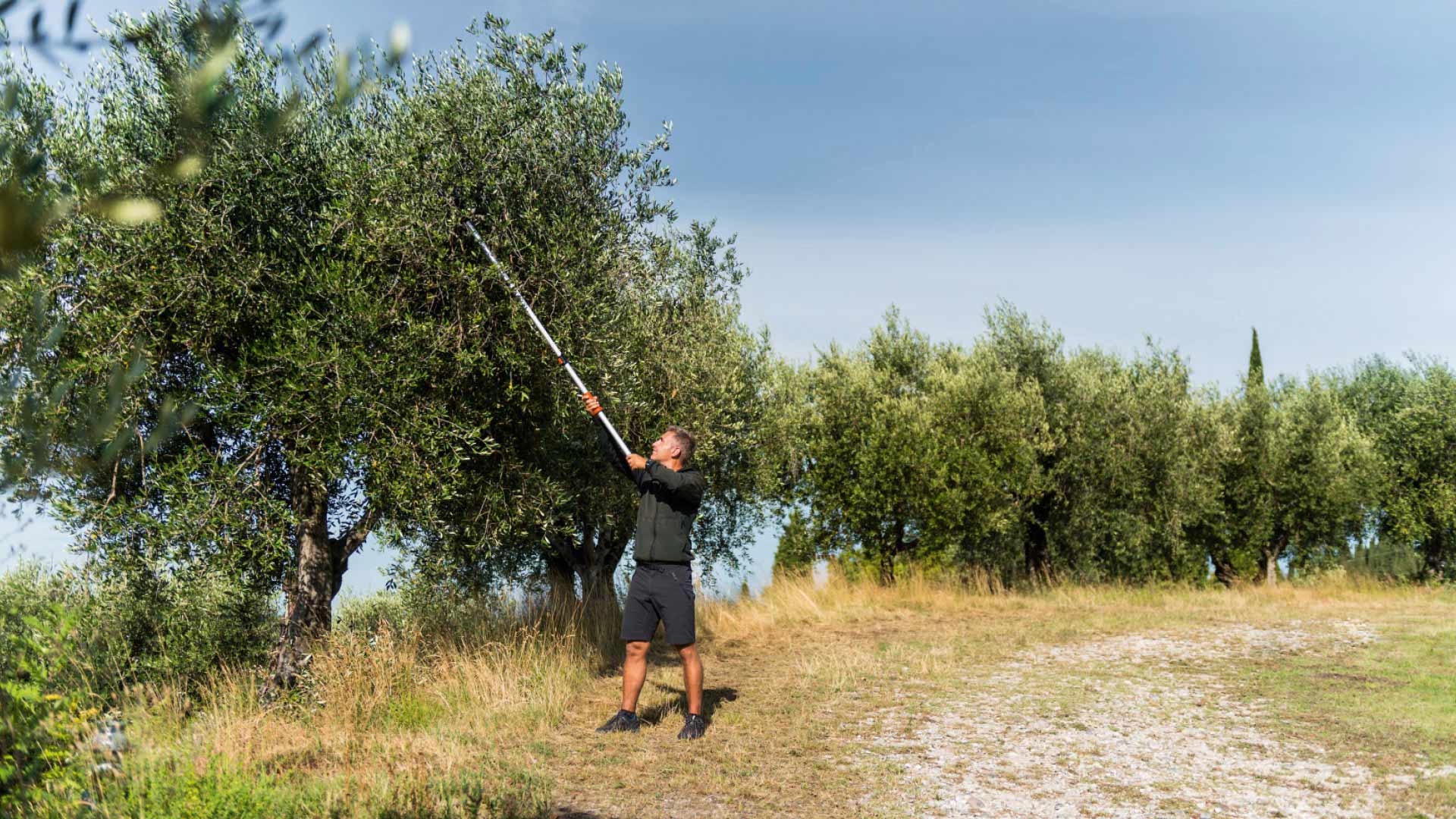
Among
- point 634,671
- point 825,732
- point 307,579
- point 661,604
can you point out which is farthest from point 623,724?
point 307,579

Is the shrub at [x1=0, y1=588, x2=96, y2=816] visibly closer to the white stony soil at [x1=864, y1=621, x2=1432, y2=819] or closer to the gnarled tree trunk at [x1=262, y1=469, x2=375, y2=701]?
the gnarled tree trunk at [x1=262, y1=469, x2=375, y2=701]

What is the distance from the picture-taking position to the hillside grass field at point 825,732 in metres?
6.87

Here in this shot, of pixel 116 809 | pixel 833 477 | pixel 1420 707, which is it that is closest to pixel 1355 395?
pixel 833 477

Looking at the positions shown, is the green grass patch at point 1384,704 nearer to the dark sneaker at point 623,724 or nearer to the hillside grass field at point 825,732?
the hillside grass field at point 825,732

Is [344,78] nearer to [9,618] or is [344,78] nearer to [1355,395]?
[9,618]

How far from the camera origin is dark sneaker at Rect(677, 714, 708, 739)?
869 centimetres

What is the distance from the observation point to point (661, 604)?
8531mm

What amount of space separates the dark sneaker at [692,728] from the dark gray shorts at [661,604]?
750mm

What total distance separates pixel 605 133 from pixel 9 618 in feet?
24.7

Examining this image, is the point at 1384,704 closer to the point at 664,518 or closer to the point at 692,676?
the point at 692,676

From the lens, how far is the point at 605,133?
11.1 meters

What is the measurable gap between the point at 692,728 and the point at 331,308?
5.29m

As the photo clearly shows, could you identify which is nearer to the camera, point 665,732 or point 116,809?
point 116,809

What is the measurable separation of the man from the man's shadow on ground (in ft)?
2.32
